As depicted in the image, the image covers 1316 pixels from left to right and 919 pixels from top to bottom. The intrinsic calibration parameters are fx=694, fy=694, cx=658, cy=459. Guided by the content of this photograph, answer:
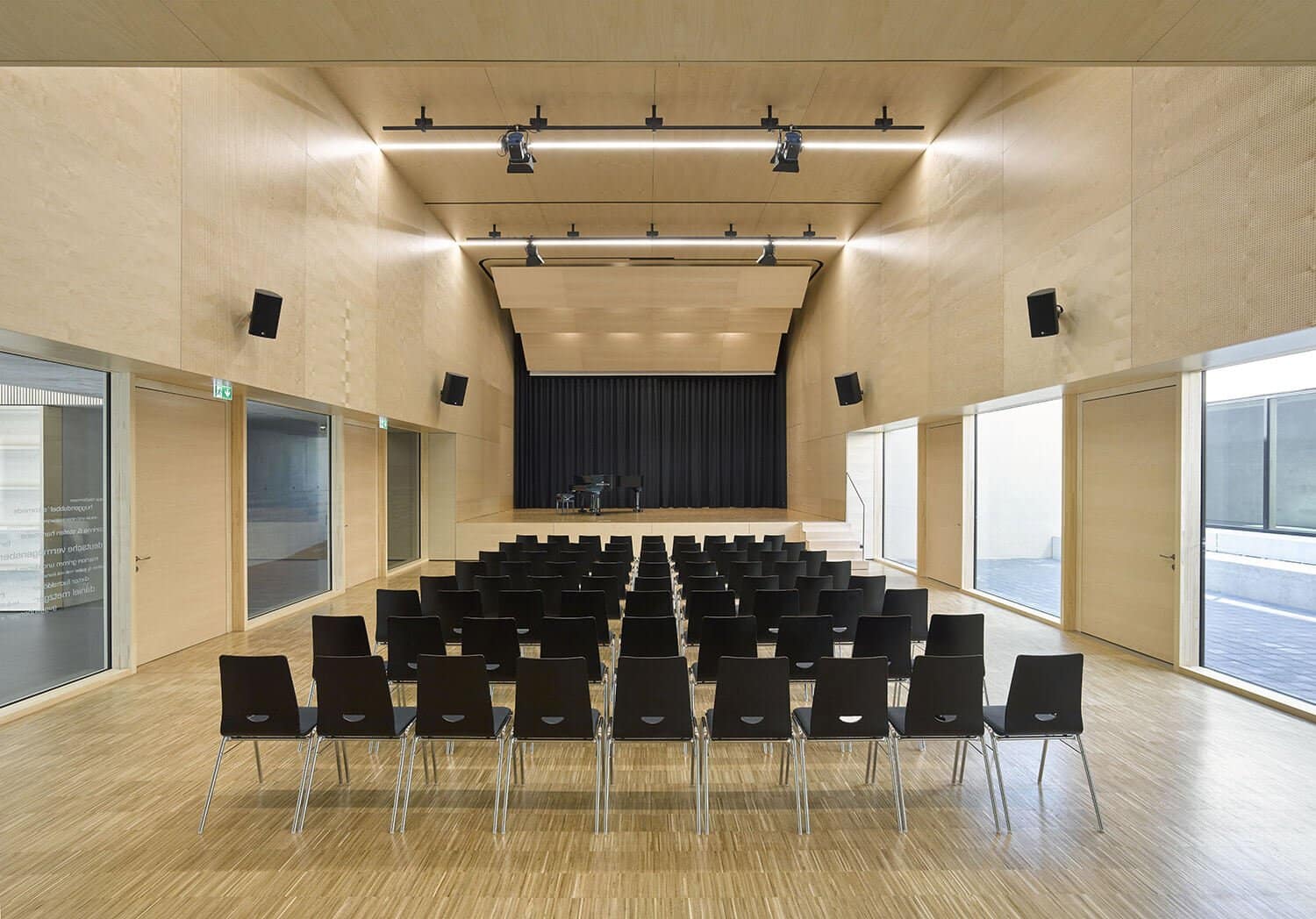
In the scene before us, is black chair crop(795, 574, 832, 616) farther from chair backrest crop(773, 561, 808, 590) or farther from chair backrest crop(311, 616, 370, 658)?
chair backrest crop(311, 616, 370, 658)

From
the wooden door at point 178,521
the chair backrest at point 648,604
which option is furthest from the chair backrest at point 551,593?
the wooden door at point 178,521

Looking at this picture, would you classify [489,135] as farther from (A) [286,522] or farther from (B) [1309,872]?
(B) [1309,872]

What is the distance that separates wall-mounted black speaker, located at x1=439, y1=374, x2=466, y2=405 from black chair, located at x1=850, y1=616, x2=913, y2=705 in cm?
1027

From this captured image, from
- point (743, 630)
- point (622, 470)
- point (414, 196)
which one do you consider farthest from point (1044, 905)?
point (622, 470)

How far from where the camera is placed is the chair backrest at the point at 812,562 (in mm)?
7857

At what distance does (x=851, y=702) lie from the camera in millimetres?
3596

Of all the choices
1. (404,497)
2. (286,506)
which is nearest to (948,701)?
(286,506)

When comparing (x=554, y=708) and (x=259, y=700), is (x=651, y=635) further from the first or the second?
(x=259, y=700)

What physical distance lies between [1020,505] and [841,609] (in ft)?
17.1

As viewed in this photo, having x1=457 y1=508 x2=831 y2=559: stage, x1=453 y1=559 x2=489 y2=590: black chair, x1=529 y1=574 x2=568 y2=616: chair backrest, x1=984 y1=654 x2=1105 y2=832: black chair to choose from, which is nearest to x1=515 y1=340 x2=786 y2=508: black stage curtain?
x1=457 y1=508 x2=831 y2=559: stage

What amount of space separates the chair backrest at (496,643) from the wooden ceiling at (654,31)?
3.18 meters

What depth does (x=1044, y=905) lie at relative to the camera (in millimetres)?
2906

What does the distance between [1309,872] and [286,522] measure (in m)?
10.1

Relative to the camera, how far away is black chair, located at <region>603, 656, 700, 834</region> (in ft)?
11.7
